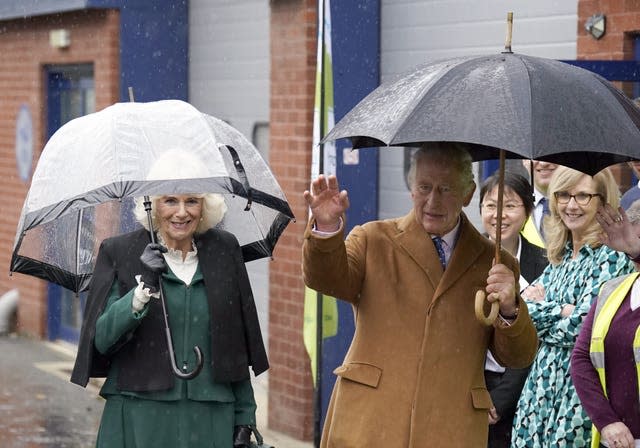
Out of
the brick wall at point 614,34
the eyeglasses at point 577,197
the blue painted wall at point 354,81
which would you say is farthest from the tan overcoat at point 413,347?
the blue painted wall at point 354,81

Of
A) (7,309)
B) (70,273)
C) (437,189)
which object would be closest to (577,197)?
(437,189)

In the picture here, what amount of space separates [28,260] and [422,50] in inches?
174

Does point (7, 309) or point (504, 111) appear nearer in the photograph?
point (504, 111)

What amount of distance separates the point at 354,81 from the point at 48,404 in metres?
3.79

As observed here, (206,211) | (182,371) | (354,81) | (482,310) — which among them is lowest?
(182,371)

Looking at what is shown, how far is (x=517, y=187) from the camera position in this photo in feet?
20.6

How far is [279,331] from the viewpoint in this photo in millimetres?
9859

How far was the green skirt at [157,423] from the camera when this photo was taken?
5.07 m

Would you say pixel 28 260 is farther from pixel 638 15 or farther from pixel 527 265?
pixel 638 15

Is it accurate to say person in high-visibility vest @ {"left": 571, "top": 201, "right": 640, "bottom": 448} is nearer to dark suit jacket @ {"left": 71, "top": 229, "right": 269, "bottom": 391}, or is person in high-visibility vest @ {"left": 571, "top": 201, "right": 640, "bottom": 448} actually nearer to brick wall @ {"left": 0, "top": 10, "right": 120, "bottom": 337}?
dark suit jacket @ {"left": 71, "top": 229, "right": 269, "bottom": 391}

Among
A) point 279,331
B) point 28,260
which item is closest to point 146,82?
point 279,331

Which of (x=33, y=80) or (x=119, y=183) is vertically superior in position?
(x=33, y=80)

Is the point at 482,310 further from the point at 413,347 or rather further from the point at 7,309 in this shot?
the point at 7,309

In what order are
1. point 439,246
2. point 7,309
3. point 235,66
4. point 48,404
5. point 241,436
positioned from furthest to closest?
point 7,309 → point 235,66 → point 48,404 → point 241,436 → point 439,246
